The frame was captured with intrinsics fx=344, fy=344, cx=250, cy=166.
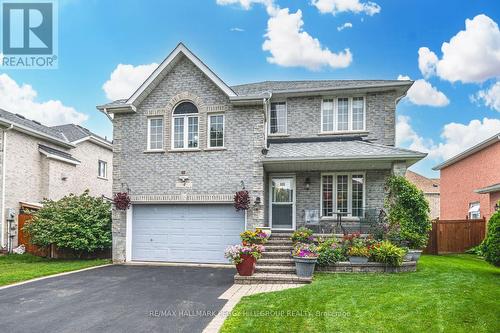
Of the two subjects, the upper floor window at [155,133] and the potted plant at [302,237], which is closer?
the potted plant at [302,237]

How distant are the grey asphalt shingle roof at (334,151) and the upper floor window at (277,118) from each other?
4.34 ft

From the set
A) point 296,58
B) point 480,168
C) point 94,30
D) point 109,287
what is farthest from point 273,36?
point 109,287

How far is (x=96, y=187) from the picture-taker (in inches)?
902

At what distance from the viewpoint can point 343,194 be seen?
14.0m

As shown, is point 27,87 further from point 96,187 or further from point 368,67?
point 368,67

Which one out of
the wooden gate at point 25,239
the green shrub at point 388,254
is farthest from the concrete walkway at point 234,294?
the wooden gate at point 25,239

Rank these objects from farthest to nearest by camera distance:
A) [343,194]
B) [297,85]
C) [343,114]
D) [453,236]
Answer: [453,236], [297,85], [343,114], [343,194]

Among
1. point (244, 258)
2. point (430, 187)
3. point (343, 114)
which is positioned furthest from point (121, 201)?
point (430, 187)

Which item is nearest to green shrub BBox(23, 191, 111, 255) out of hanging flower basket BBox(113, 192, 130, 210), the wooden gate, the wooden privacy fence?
the wooden gate

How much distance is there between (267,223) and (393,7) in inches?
472

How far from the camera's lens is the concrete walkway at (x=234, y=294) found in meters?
5.93

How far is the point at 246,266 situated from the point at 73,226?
7811 millimetres

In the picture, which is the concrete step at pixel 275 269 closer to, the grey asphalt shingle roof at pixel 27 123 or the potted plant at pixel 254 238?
the potted plant at pixel 254 238

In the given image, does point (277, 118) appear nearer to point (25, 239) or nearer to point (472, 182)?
point (25, 239)
